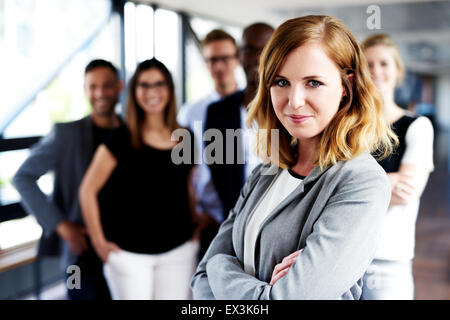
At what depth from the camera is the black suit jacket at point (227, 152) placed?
1444 mm

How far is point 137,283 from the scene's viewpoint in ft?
5.03

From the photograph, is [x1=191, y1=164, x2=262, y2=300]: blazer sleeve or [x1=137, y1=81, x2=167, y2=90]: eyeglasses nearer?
[x1=191, y1=164, x2=262, y2=300]: blazer sleeve

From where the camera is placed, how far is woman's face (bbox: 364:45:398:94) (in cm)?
127

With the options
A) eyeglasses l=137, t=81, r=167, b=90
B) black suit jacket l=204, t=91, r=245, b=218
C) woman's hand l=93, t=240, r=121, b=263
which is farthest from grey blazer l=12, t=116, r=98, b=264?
black suit jacket l=204, t=91, r=245, b=218

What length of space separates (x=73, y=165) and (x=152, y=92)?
0.36 m

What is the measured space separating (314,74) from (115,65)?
0.80 m

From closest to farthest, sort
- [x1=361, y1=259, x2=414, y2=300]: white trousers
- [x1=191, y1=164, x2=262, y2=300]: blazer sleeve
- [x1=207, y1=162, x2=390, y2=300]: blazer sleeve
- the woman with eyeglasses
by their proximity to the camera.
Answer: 1. [x1=207, y1=162, x2=390, y2=300]: blazer sleeve
2. [x1=191, y1=164, x2=262, y2=300]: blazer sleeve
3. [x1=361, y1=259, x2=414, y2=300]: white trousers
4. the woman with eyeglasses

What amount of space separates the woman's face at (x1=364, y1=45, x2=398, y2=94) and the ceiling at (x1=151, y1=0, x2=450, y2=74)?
5 centimetres

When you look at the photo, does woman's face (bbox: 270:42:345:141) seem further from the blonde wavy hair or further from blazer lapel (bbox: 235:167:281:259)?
blazer lapel (bbox: 235:167:281:259)

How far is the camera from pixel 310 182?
949 millimetres

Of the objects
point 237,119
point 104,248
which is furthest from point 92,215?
point 237,119

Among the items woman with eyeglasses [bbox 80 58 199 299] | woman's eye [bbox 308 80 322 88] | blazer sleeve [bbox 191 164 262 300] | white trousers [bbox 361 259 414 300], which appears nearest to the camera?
woman's eye [bbox 308 80 322 88]

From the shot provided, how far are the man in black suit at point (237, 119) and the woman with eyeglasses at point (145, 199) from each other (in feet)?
0.34

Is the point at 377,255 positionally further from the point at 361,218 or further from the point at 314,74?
the point at 314,74
